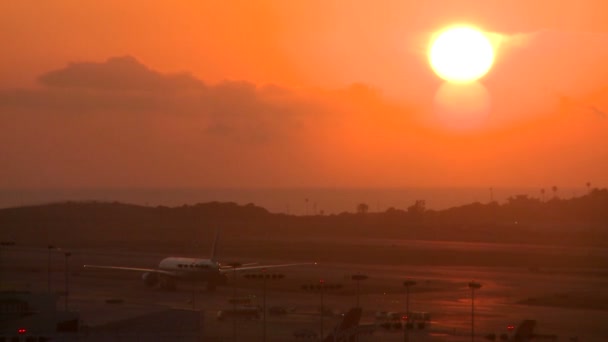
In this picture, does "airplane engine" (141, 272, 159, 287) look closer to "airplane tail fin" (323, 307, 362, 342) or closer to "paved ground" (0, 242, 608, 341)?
"paved ground" (0, 242, 608, 341)

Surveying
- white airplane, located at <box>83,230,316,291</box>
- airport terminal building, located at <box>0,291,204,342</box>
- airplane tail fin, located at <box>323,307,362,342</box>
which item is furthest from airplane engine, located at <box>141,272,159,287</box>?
airport terminal building, located at <box>0,291,204,342</box>

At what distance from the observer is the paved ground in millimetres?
40875

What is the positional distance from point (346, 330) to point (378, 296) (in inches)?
896

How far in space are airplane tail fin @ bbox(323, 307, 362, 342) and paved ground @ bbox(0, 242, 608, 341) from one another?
165 cm

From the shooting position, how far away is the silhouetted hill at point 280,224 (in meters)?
139

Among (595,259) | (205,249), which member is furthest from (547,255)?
(205,249)

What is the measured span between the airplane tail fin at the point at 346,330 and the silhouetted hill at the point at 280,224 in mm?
87084

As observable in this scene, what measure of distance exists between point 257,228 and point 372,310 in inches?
4616

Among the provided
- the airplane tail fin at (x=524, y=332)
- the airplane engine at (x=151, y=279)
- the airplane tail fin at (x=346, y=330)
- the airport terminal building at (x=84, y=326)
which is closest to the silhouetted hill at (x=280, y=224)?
the airplane engine at (x=151, y=279)

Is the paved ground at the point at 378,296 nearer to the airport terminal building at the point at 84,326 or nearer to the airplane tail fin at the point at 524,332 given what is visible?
the airport terminal building at the point at 84,326

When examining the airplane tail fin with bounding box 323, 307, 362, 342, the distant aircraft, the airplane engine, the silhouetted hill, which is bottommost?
the distant aircraft

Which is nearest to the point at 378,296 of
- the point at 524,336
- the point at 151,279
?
the point at 151,279

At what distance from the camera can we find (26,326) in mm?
30031

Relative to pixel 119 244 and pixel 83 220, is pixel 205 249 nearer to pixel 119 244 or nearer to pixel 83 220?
pixel 119 244
